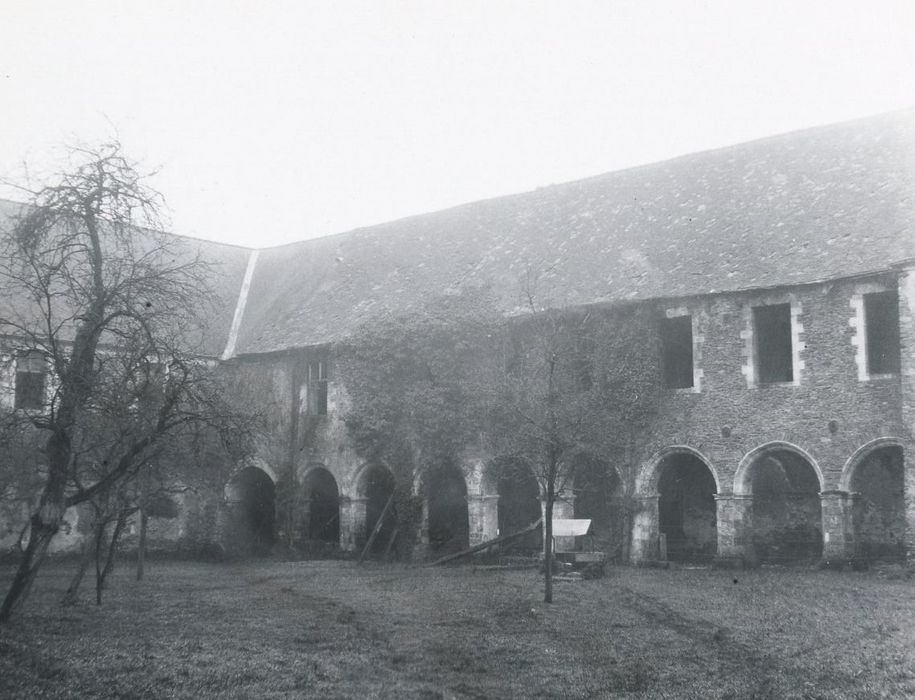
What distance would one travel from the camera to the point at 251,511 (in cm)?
3014

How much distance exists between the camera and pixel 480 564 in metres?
23.2

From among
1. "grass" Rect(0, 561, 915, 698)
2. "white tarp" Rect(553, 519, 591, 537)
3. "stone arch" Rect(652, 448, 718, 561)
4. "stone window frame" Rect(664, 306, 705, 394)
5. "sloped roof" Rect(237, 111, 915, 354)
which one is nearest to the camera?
"grass" Rect(0, 561, 915, 698)

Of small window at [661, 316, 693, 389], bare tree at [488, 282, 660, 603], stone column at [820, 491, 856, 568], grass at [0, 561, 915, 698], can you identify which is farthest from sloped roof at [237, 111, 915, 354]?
grass at [0, 561, 915, 698]

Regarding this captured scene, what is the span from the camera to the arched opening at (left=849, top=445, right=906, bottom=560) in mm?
20531

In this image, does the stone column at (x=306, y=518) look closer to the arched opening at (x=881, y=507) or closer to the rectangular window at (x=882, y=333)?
the arched opening at (x=881, y=507)

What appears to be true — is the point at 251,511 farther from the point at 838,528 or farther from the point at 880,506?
the point at 880,506

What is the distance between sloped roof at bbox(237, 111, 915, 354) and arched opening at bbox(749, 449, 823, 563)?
192 inches

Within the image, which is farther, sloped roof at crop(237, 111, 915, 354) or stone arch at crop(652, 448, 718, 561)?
stone arch at crop(652, 448, 718, 561)

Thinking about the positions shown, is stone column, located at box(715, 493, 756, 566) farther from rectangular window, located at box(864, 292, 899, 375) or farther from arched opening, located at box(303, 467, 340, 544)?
arched opening, located at box(303, 467, 340, 544)

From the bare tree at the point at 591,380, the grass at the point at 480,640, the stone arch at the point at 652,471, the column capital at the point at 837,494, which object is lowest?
the grass at the point at 480,640

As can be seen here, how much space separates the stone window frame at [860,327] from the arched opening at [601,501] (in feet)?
20.2

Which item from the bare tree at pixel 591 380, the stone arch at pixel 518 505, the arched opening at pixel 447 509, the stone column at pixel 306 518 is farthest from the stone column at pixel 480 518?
the stone column at pixel 306 518

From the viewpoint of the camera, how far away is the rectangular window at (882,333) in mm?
20469

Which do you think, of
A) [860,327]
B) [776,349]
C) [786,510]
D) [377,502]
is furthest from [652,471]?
[377,502]
